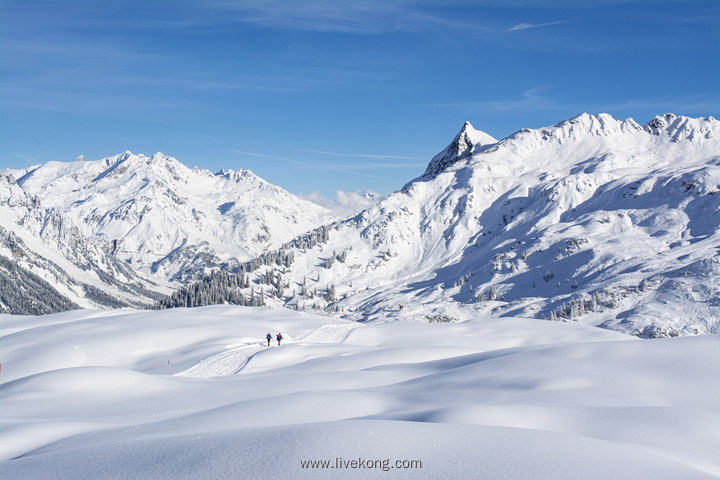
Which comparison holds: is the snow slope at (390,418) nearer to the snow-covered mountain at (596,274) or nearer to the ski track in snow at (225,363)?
the ski track in snow at (225,363)

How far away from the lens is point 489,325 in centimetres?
6075

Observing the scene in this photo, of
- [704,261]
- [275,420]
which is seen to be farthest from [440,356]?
[704,261]

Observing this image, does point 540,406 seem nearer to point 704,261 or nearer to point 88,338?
point 88,338

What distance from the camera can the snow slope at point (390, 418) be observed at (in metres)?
9.75

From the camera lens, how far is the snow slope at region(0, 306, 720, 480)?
975cm

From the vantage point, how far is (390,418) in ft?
48.5
